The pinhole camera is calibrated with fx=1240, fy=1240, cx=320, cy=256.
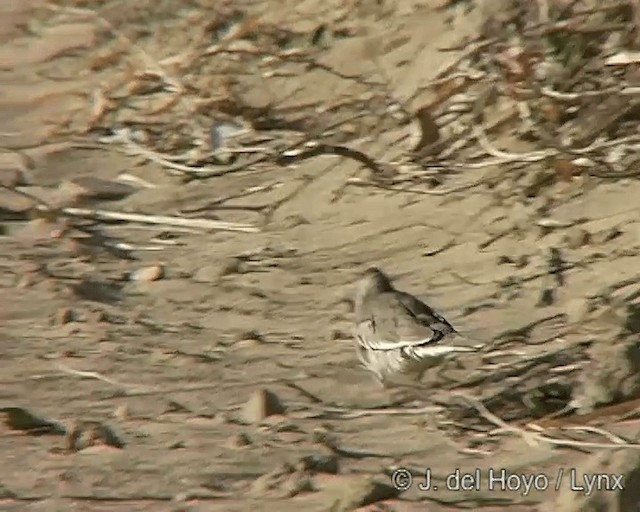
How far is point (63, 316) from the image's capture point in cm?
340

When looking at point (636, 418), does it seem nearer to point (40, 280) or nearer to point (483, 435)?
point (483, 435)

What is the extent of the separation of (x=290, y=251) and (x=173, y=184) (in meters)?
0.58

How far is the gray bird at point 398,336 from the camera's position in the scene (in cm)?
299

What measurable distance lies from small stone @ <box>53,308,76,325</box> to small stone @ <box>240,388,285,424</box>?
2.25 feet

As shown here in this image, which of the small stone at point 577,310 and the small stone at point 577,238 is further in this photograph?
the small stone at point 577,238

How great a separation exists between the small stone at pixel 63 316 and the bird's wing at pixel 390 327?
2.65 ft

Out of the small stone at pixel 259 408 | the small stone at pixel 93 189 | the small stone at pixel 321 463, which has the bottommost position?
the small stone at pixel 321 463

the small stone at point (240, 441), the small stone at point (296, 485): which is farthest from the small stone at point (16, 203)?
the small stone at point (296, 485)

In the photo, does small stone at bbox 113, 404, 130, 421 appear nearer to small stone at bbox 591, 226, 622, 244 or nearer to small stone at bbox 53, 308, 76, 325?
small stone at bbox 53, 308, 76, 325

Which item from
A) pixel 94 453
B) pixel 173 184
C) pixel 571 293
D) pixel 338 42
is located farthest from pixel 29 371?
pixel 338 42

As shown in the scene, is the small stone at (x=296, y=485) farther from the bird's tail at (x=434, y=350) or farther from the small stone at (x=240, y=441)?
the bird's tail at (x=434, y=350)

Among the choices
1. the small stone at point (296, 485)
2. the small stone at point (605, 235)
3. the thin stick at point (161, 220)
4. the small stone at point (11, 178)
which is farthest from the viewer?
the small stone at point (11, 178)

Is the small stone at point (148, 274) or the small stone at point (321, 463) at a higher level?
the small stone at point (148, 274)

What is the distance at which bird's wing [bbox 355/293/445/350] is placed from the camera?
9.78 ft
